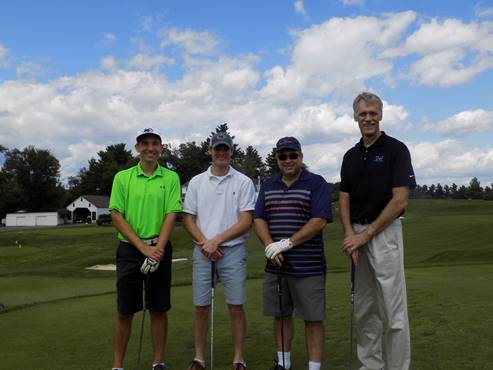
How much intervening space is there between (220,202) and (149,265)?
0.92 metres

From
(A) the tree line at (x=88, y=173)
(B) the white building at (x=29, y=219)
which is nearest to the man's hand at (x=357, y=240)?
(A) the tree line at (x=88, y=173)

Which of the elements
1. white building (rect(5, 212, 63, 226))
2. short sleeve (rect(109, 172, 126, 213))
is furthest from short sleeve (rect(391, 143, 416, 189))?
white building (rect(5, 212, 63, 226))

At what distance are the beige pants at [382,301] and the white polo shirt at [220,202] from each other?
44.8 inches

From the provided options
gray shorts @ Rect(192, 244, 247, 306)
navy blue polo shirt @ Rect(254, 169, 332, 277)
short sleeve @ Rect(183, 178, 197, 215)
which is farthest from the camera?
short sleeve @ Rect(183, 178, 197, 215)

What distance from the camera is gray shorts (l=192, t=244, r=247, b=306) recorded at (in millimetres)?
5191

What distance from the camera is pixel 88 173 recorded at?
A: 115 m

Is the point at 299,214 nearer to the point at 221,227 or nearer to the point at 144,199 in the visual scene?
the point at 221,227

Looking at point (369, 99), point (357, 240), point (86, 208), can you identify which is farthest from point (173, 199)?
point (86, 208)

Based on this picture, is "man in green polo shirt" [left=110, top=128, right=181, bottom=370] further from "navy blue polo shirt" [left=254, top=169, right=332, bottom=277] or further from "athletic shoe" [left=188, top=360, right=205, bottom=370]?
"navy blue polo shirt" [left=254, top=169, right=332, bottom=277]

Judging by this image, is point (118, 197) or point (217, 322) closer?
point (118, 197)

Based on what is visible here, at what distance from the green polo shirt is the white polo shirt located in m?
0.21

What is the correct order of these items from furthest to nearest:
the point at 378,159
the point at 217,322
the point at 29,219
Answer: the point at 29,219 < the point at 217,322 < the point at 378,159

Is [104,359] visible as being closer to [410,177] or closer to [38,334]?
[38,334]

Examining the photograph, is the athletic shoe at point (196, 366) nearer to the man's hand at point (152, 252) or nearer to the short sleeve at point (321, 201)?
the man's hand at point (152, 252)
